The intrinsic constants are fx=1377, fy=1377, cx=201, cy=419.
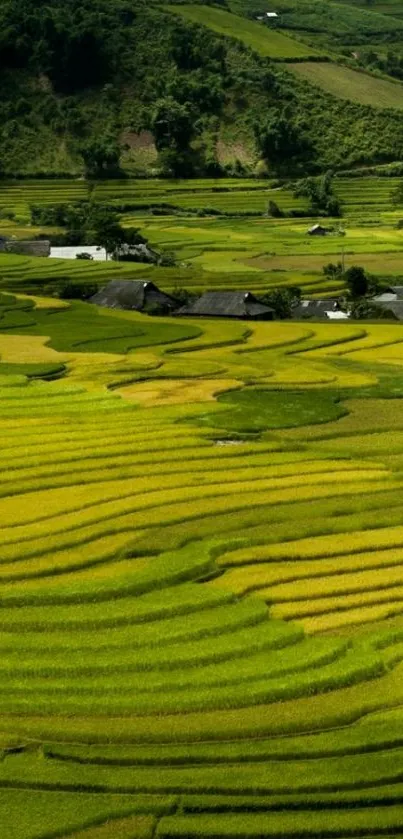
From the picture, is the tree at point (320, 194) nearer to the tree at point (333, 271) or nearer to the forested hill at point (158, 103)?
the forested hill at point (158, 103)

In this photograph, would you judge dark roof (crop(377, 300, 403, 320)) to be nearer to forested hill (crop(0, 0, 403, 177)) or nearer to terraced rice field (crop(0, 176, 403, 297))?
terraced rice field (crop(0, 176, 403, 297))

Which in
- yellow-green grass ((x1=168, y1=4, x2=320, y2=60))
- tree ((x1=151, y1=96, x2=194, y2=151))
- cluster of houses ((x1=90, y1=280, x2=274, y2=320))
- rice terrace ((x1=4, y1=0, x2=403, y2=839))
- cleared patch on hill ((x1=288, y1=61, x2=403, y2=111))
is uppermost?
yellow-green grass ((x1=168, y1=4, x2=320, y2=60))

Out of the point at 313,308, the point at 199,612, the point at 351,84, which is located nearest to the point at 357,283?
the point at 313,308

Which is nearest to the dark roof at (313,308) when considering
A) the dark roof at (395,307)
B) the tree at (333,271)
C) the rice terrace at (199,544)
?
the rice terrace at (199,544)

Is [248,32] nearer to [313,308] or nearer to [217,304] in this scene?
[313,308]

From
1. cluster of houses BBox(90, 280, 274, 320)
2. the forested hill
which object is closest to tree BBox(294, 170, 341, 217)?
the forested hill
